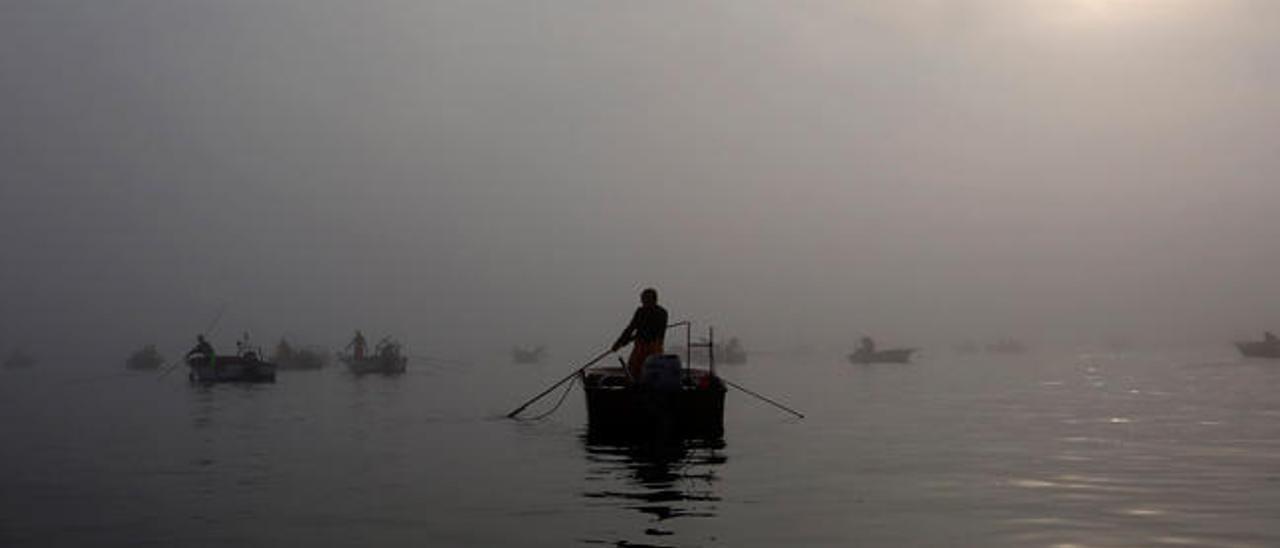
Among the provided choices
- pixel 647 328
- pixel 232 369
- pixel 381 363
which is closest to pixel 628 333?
pixel 647 328

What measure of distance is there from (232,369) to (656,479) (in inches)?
2273

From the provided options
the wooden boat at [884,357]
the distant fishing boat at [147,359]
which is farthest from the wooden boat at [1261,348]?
the distant fishing boat at [147,359]

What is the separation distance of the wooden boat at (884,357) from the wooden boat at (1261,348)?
1523 inches

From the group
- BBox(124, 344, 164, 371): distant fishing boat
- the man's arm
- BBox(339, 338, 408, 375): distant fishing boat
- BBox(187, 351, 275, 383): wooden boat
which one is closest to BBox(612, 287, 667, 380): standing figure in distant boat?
the man's arm

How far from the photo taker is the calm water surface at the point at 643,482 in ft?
51.4

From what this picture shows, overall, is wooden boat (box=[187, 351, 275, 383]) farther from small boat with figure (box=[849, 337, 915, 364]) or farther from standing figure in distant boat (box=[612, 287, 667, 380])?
small boat with figure (box=[849, 337, 915, 364])

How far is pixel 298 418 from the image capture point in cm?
4316

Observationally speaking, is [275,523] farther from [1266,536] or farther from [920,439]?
[920,439]

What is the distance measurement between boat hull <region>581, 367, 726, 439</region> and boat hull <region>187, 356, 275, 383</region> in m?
49.1

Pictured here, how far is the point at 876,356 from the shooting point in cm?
15500

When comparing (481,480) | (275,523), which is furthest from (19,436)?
(275,523)

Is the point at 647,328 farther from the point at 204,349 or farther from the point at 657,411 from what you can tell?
the point at 204,349

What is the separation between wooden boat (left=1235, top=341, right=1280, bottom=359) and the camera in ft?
448

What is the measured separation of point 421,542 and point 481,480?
23.6 ft
